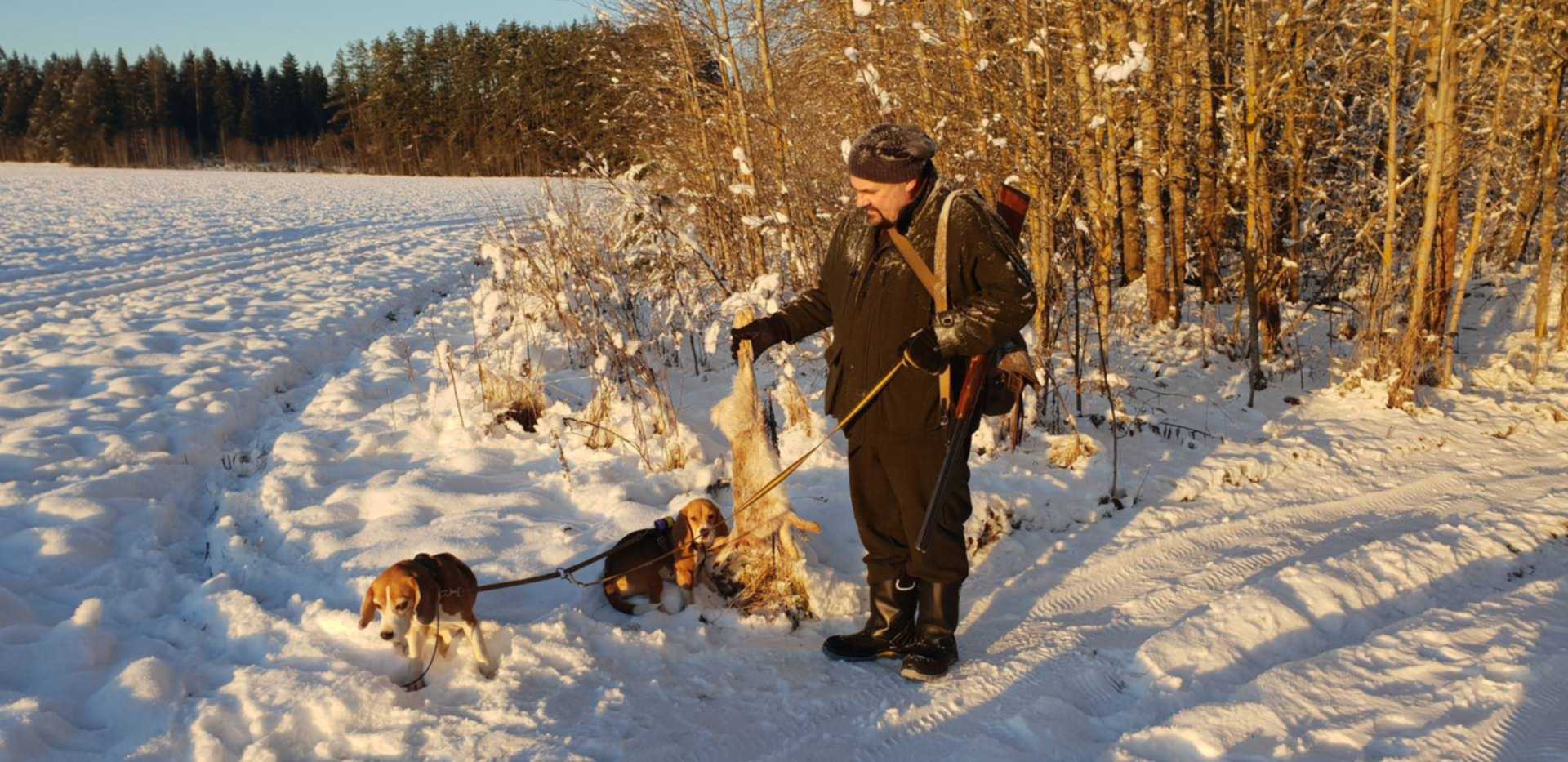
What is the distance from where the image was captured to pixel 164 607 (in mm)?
3875

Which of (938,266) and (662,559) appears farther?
(662,559)

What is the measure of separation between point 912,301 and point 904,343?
16cm

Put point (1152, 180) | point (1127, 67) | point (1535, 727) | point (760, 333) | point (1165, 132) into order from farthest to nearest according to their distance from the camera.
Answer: point (1165, 132) → point (1152, 180) → point (1127, 67) → point (760, 333) → point (1535, 727)

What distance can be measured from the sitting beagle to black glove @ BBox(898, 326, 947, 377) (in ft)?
4.38

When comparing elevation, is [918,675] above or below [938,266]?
below

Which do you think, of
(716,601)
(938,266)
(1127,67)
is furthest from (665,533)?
(1127,67)

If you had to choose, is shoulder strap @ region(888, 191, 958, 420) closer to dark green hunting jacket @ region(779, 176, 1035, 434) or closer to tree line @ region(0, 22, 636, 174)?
dark green hunting jacket @ region(779, 176, 1035, 434)

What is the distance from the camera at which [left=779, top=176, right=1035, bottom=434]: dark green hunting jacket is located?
309 cm

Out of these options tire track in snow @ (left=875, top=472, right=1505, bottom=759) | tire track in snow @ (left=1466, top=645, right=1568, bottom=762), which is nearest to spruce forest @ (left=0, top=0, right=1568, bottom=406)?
tire track in snow @ (left=875, top=472, right=1505, bottom=759)

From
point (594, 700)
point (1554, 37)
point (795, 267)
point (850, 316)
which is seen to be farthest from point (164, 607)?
point (1554, 37)

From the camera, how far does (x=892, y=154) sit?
320 centimetres

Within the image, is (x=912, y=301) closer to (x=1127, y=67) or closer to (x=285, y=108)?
(x=1127, y=67)

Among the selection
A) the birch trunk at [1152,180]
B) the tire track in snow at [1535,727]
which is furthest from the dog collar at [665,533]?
the birch trunk at [1152,180]

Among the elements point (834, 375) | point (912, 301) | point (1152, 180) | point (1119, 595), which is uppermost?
point (1152, 180)
